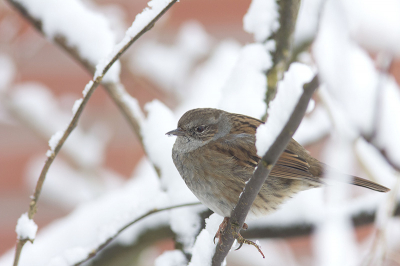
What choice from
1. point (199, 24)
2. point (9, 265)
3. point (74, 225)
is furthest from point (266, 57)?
point (199, 24)

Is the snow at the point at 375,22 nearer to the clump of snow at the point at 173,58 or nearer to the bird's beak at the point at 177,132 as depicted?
the bird's beak at the point at 177,132

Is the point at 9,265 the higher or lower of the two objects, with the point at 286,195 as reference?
higher

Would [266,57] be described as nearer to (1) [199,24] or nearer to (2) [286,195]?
(2) [286,195]

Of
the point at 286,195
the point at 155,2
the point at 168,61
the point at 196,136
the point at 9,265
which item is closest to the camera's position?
the point at 155,2

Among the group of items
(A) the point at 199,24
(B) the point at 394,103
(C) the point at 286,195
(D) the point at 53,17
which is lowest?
(C) the point at 286,195

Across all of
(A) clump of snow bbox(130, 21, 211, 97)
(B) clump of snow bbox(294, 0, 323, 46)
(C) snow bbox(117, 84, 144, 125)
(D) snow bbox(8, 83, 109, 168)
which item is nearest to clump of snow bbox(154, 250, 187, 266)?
(C) snow bbox(117, 84, 144, 125)

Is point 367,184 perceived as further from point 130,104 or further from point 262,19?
point 130,104

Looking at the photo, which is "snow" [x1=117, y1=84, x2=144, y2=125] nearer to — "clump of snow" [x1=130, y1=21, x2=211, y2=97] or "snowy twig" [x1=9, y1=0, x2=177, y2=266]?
"snowy twig" [x1=9, y1=0, x2=177, y2=266]
